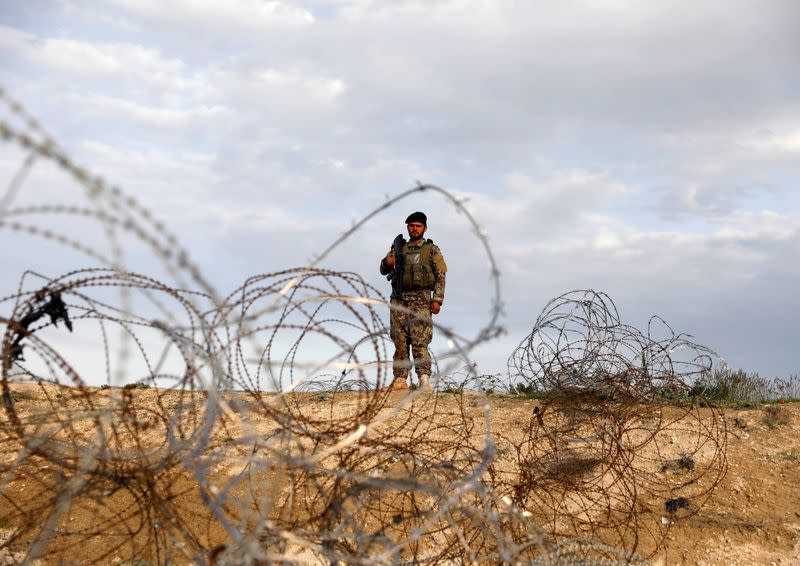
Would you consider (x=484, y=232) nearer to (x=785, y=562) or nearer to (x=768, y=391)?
(x=785, y=562)

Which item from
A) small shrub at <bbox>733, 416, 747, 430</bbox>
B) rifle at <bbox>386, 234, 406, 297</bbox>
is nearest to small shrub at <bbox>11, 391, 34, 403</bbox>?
rifle at <bbox>386, 234, 406, 297</bbox>

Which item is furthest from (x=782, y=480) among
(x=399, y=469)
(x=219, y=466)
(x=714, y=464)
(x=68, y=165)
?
(x=68, y=165)

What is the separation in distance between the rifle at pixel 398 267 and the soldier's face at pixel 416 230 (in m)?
0.16

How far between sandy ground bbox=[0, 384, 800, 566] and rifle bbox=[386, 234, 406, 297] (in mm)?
2054

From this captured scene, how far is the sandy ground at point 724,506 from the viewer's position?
658 centimetres

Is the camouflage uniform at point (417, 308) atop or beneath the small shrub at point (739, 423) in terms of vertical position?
atop

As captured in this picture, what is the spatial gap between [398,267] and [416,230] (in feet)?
1.99

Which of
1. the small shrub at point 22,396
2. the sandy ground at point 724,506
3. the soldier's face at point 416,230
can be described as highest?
the soldier's face at point 416,230

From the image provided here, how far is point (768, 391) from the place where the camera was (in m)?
11.3

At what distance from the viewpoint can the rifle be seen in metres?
10.7

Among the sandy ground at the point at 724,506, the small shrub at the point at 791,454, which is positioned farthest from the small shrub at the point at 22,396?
the small shrub at the point at 791,454

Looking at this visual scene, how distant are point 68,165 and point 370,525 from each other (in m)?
4.77

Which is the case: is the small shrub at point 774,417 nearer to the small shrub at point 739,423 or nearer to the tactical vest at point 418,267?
the small shrub at point 739,423

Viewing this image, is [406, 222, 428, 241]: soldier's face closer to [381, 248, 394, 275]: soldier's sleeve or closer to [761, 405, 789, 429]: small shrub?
[381, 248, 394, 275]: soldier's sleeve
